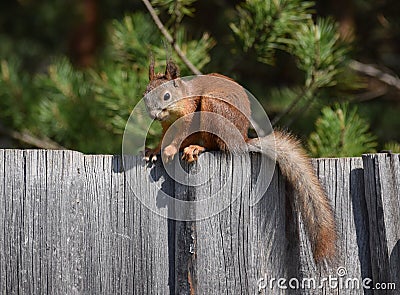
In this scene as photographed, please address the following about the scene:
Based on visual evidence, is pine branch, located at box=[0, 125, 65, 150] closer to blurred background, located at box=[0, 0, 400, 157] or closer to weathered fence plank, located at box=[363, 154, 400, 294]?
blurred background, located at box=[0, 0, 400, 157]

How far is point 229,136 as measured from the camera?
67.4 inches

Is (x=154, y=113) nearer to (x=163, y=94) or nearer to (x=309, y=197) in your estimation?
(x=163, y=94)

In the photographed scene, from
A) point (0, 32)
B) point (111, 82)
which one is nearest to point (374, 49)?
point (111, 82)

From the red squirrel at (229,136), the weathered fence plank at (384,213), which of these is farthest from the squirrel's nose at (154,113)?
the weathered fence plank at (384,213)

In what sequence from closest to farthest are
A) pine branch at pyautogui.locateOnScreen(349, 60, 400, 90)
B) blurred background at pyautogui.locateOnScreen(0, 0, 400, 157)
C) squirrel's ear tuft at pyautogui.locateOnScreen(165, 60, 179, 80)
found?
squirrel's ear tuft at pyautogui.locateOnScreen(165, 60, 179, 80), blurred background at pyautogui.locateOnScreen(0, 0, 400, 157), pine branch at pyautogui.locateOnScreen(349, 60, 400, 90)

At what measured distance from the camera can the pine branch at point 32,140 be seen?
8.70 ft

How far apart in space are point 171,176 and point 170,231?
→ 14cm

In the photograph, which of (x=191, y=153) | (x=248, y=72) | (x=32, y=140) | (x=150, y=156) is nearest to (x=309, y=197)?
(x=191, y=153)

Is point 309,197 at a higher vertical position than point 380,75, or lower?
lower

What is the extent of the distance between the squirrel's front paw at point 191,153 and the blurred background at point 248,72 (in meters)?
0.27

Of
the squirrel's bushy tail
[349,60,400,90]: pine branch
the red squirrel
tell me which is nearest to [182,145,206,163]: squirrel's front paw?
the red squirrel

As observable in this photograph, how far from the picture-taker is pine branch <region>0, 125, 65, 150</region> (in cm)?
265

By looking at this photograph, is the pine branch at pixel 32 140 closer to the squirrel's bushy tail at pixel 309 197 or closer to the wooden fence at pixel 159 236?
the wooden fence at pixel 159 236

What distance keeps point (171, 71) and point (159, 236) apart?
0.47 metres
